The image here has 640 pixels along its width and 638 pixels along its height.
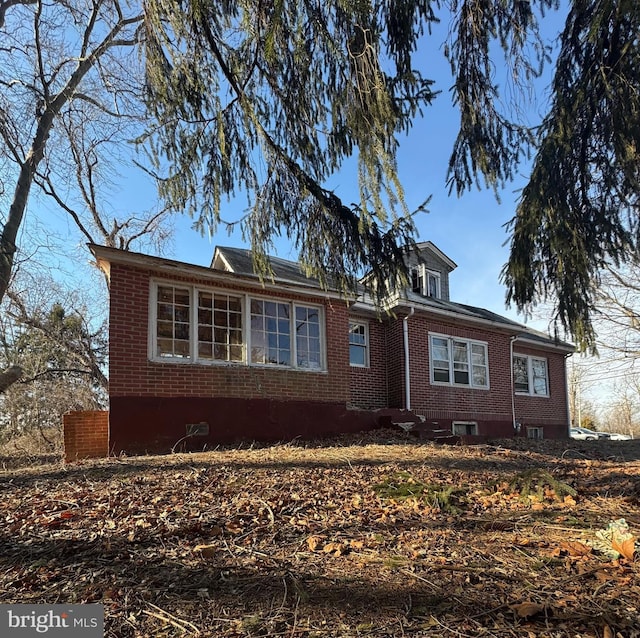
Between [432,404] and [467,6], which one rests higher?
[467,6]

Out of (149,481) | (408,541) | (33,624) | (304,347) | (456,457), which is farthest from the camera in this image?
(304,347)

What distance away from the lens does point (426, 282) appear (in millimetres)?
16703

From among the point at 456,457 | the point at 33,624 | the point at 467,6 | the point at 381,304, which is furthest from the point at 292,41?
the point at 456,457

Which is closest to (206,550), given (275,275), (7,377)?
(275,275)

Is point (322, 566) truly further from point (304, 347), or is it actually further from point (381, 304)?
point (304, 347)

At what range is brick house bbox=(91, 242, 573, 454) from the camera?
8.35 m

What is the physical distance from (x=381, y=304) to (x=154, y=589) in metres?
4.09

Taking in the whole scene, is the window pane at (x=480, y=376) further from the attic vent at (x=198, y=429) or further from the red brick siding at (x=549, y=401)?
the attic vent at (x=198, y=429)

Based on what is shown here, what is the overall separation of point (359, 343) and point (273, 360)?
11.3 feet

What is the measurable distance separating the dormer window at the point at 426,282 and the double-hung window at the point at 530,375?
11.2 ft

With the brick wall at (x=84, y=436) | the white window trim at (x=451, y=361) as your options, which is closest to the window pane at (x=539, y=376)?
the white window trim at (x=451, y=361)

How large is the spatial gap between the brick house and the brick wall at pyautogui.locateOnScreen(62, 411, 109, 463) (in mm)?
233

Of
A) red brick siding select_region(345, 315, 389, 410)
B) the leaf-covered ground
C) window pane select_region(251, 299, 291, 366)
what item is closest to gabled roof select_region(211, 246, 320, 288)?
window pane select_region(251, 299, 291, 366)

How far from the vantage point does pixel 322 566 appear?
3.08 metres
